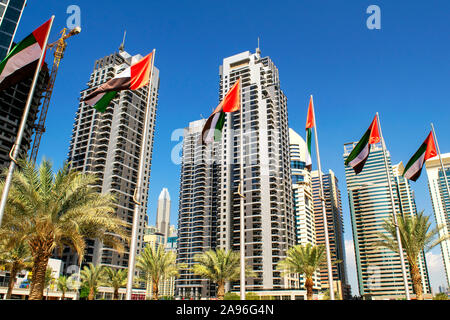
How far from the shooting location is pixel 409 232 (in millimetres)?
28469

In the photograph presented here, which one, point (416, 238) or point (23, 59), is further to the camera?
point (416, 238)

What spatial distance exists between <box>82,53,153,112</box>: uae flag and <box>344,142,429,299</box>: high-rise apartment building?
187 metres

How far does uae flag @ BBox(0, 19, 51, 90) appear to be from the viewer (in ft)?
48.3

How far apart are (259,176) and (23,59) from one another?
98.3 m

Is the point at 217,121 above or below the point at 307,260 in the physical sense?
above

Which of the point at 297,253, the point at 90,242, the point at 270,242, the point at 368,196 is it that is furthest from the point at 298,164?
the point at 297,253

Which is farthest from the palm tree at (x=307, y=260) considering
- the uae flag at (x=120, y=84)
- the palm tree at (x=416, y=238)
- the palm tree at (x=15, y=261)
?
the uae flag at (x=120, y=84)

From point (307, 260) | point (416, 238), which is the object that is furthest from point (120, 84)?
point (307, 260)

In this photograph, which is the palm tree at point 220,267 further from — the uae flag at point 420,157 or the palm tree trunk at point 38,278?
the palm tree trunk at point 38,278

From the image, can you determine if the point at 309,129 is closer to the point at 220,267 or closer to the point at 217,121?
the point at 217,121

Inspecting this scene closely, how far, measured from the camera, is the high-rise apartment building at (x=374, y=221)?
18525 cm

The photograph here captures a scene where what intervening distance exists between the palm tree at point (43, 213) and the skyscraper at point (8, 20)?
82.7 meters

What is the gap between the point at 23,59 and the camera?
15312 mm
